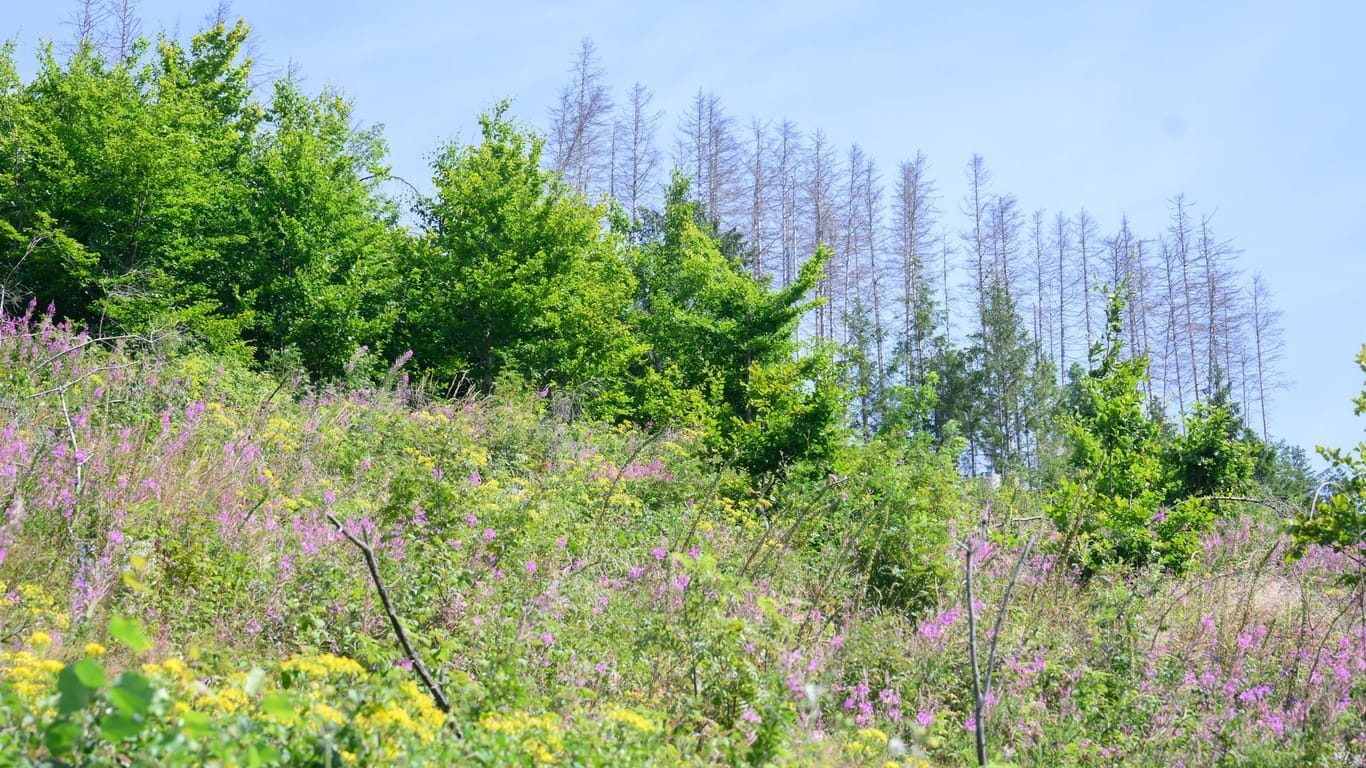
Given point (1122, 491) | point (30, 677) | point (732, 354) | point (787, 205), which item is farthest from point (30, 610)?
point (787, 205)

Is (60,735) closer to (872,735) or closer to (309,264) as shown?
(872,735)

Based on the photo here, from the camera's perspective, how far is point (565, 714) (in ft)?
10.3

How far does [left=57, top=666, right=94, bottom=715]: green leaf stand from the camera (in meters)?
1.38

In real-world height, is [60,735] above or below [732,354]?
below

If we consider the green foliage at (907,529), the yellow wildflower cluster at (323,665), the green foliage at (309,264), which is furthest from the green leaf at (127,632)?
the green foliage at (309,264)

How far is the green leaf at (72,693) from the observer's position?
1385mm

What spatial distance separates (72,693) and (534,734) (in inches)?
47.7

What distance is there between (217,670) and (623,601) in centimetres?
214

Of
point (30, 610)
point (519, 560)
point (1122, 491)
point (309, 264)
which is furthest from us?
point (309, 264)

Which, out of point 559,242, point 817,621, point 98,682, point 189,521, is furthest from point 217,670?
point 559,242

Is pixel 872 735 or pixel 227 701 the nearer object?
pixel 227 701

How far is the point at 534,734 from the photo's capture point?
238cm

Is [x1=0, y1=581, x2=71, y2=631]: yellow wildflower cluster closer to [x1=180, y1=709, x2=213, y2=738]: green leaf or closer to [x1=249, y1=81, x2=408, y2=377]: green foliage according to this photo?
[x1=180, y1=709, x2=213, y2=738]: green leaf

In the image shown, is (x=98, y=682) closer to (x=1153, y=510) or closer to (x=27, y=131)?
(x=1153, y=510)
